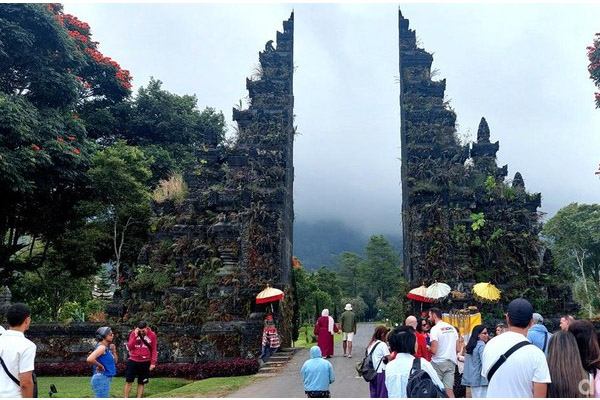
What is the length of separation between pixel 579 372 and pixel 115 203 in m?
20.4

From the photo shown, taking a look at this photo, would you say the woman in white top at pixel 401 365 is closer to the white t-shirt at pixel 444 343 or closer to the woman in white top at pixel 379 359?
the woman in white top at pixel 379 359

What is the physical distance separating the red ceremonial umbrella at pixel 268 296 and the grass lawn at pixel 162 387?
2929 millimetres

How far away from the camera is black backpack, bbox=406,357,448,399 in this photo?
4.33 meters

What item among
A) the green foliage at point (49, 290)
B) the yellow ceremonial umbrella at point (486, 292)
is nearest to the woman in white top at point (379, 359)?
the yellow ceremonial umbrella at point (486, 292)

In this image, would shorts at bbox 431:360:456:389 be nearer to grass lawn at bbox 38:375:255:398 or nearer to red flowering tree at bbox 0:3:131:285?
grass lawn at bbox 38:375:255:398

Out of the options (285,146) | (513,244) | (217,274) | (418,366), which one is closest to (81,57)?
(285,146)

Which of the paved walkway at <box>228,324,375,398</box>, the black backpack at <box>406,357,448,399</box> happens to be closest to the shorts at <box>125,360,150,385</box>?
the paved walkway at <box>228,324,375,398</box>

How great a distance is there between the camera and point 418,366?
4543mm

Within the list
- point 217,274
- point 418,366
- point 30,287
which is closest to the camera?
point 418,366

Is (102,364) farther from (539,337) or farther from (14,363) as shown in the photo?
(539,337)

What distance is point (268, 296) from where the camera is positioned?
15281 millimetres

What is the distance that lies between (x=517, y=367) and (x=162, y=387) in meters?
11.0

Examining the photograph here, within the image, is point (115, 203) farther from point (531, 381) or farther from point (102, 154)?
point (531, 381)

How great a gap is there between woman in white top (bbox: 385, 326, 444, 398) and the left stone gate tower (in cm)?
999
